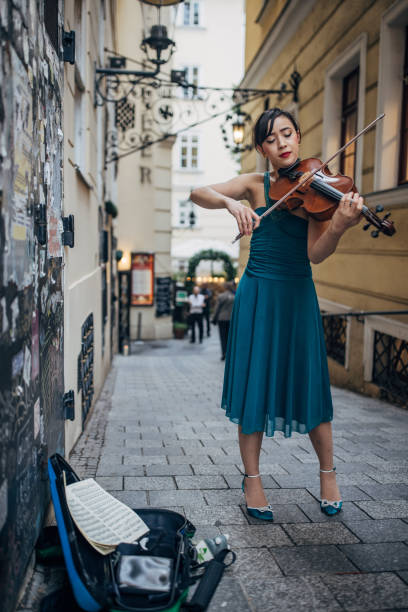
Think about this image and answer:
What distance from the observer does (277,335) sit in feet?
9.68

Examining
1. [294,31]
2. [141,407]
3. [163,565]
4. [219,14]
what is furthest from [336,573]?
[219,14]

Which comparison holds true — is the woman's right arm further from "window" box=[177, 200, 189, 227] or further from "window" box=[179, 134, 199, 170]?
"window" box=[179, 134, 199, 170]

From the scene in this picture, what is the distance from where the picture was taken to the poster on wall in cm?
1889

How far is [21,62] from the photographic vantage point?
2059mm

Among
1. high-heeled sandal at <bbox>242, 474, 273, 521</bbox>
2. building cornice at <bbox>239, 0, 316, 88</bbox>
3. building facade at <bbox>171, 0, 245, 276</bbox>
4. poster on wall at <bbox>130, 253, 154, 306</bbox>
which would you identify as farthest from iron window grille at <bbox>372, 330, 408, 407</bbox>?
building facade at <bbox>171, 0, 245, 276</bbox>

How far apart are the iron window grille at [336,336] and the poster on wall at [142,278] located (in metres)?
10.8

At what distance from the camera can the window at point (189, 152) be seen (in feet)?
96.3

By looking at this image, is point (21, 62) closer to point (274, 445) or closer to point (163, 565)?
point (163, 565)

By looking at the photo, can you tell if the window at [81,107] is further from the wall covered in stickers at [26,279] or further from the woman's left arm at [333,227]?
the woman's left arm at [333,227]

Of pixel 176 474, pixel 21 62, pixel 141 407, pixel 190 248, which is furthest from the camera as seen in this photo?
pixel 190 248

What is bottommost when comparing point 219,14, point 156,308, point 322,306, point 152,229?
point 156,308

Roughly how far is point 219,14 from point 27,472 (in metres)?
31.0

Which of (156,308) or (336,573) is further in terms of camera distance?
(156,308)

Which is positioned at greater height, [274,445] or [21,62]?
[21,62]
